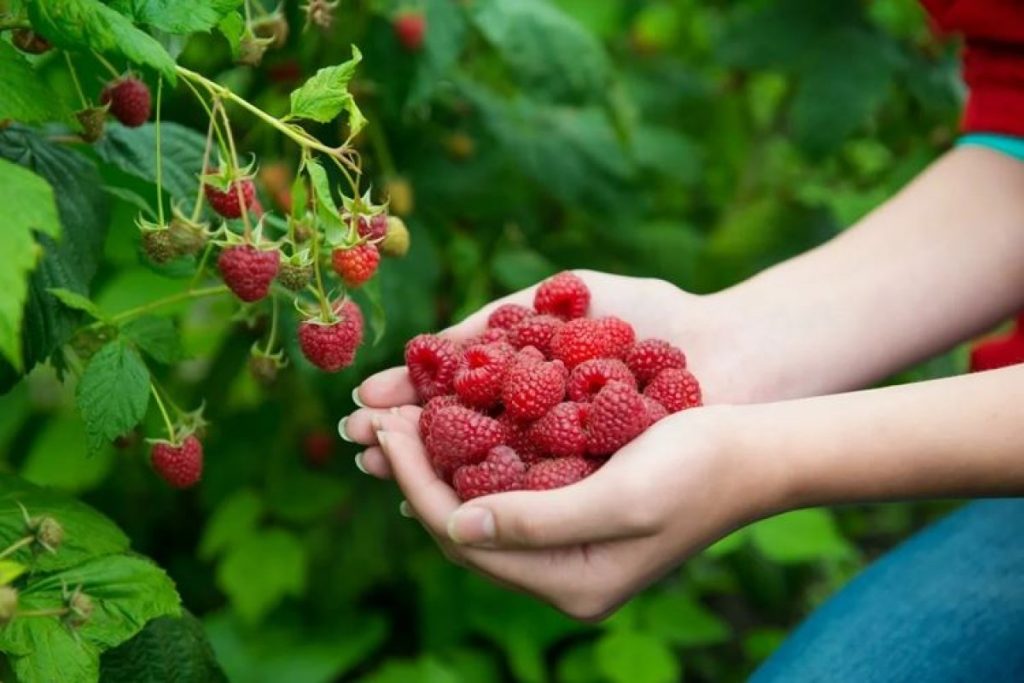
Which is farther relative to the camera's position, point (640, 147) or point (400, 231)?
point (640, 147)

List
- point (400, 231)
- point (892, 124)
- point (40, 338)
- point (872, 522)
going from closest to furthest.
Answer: point (40, 338)
point (400, 231)
point (892, 124)
point (872, 522)

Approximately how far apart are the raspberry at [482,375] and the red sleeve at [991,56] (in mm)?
649

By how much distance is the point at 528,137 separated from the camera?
1821mm

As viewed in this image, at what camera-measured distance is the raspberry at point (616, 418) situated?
1.03 m

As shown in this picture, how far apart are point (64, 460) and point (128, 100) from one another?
0.88 metres

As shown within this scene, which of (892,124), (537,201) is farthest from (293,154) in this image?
(892,124)

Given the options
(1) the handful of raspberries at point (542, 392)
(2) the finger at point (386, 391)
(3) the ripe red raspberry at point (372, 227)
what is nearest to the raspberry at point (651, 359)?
(1) the handful of raspberries at point (542, 392)

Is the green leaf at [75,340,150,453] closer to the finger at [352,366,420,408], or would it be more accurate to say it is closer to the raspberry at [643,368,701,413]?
the finger at [352,366,420,408]

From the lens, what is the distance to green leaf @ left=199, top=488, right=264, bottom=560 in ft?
5.85

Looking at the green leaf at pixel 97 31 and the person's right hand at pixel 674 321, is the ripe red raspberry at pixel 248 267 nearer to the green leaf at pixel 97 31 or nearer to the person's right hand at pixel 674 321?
the green leaf at pixel 97 31

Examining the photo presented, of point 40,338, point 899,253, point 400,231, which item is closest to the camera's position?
point 40,338

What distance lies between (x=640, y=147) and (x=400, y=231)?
1.16 m

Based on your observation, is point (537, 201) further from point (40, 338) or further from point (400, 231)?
point (40, 338)

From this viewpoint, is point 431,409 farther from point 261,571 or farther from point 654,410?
point 261,571
